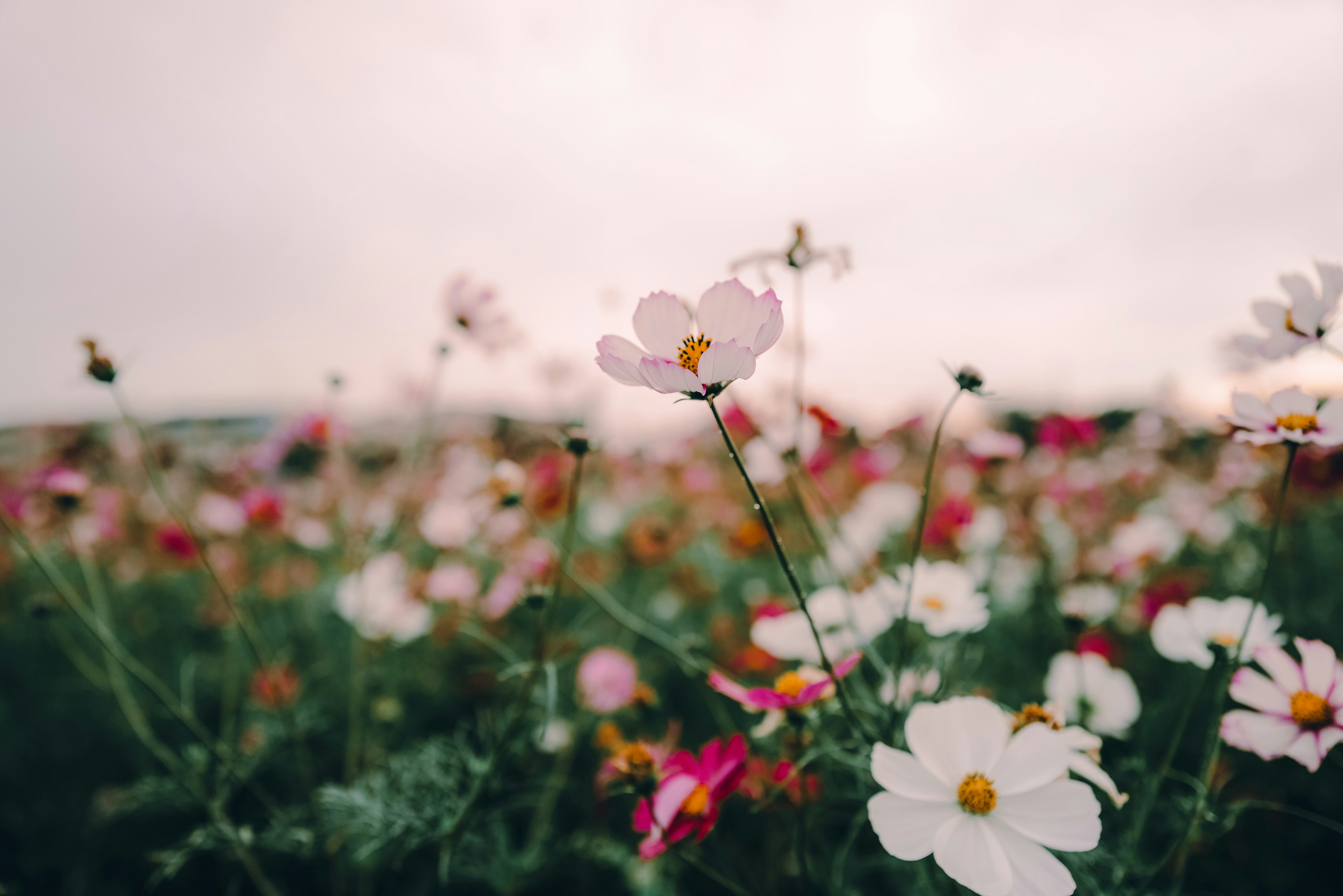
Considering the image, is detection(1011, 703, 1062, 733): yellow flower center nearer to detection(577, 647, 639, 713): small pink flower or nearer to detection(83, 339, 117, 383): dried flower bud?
detection(577, 647, 639, 713): small pink flower

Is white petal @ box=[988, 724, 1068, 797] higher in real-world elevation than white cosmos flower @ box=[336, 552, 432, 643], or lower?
higher

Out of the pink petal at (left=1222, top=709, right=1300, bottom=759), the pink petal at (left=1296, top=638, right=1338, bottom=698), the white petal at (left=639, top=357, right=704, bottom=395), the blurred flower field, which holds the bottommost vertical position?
the blurred flower field

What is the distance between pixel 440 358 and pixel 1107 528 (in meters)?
1.61

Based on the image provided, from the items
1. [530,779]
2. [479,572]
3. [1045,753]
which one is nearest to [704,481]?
[479,572]

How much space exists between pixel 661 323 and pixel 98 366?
516mm

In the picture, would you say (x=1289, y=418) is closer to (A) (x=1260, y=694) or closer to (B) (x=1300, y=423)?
(B) (x=1300, y=423)

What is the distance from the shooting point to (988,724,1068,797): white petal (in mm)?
365

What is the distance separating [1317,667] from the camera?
43 centimetres

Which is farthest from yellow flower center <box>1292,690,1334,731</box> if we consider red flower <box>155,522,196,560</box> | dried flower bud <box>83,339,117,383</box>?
red flower <box>155,522,196,560</box>

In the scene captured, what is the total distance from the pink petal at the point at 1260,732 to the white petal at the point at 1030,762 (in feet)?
0.42

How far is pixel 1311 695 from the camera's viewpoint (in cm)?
42

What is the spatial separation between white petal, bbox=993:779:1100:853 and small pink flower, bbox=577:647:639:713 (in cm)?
53

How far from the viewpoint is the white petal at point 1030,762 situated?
0.37m

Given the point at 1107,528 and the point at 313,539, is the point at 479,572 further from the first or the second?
the point at 1107,528
